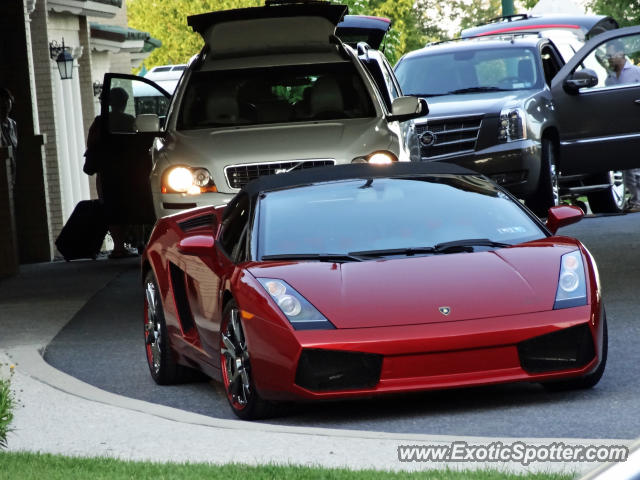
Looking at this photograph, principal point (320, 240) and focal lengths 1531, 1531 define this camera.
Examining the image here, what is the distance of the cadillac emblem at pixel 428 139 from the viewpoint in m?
18.0

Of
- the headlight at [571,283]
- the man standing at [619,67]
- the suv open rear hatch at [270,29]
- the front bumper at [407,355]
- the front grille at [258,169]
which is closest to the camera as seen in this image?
the front bumper at [407,355]

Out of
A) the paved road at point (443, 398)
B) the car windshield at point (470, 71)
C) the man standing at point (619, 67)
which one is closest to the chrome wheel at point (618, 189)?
the car windshield at point (470, 71)

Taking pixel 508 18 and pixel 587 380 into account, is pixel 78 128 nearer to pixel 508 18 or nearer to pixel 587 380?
pixel 508 18

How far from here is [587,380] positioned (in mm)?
7891

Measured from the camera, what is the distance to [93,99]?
1230 inches

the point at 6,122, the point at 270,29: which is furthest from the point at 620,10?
the point at 270,29

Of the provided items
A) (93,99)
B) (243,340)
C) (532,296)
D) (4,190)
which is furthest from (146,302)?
(93,99)

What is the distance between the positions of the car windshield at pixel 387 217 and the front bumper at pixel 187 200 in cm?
321

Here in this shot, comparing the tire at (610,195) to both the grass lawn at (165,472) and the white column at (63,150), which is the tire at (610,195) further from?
the grass lawn at (165,472)

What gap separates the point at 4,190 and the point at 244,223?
952 cm

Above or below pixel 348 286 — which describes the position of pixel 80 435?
below

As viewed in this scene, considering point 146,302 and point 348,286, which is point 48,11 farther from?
point 348,286

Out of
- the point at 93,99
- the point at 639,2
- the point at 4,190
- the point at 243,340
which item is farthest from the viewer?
the point at 639,2

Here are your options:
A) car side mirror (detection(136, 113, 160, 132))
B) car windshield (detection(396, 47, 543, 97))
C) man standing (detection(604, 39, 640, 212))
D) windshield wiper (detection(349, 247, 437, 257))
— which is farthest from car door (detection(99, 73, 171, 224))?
windshield wiper (detection(349, 247, 437, 257))
